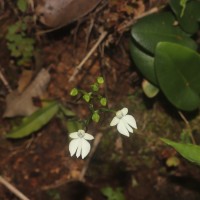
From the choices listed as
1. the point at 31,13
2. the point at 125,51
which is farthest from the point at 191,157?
the point at 31,13

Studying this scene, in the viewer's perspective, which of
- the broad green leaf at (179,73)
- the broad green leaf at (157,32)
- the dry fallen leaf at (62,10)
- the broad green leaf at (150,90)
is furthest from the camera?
the dry fallen leaf at (62,10)

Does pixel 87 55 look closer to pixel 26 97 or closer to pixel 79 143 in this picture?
pixel 26 97

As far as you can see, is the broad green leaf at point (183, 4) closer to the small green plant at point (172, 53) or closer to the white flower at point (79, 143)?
the small green plant at point (172, 53)

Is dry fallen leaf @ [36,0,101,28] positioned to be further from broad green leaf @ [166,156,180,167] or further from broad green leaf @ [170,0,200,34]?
broad green leaf @ [166,156,180,167]

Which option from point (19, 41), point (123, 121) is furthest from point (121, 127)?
point (19, 41)

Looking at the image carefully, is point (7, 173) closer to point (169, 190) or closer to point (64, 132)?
point (64, 132)

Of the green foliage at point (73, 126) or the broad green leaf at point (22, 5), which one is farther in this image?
the broad green leaf at point (22, 5)

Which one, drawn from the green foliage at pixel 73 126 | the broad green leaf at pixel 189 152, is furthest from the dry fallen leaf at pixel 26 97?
the broad green leaf at pixel 189 152
